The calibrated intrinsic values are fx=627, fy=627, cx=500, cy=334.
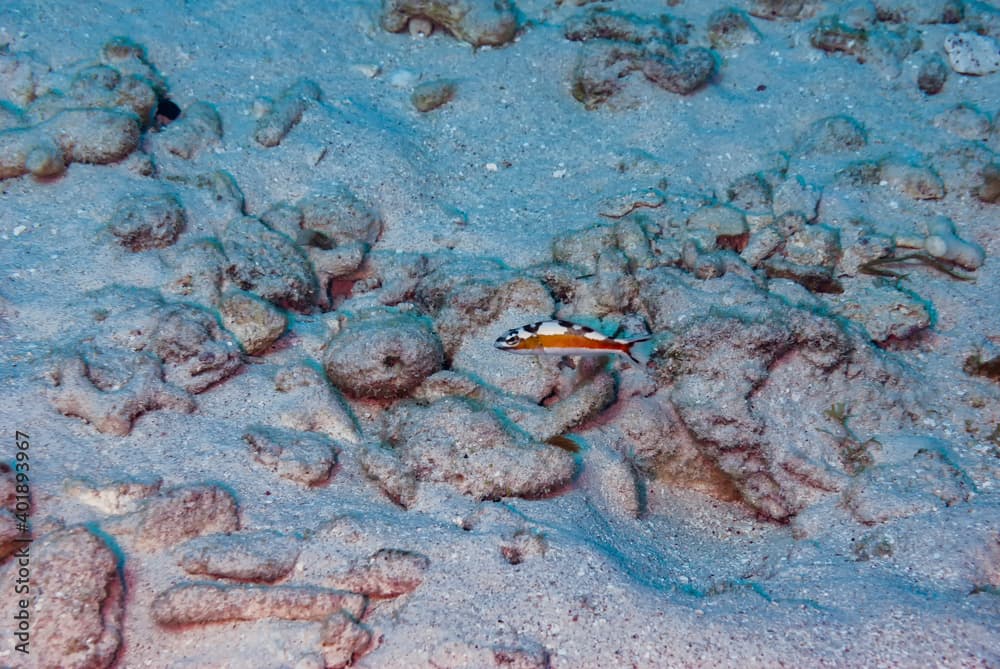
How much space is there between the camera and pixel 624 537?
3.94m

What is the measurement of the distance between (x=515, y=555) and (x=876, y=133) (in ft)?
20.2

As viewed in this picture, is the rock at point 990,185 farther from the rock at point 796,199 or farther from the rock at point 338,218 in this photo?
the rock at point 338,218

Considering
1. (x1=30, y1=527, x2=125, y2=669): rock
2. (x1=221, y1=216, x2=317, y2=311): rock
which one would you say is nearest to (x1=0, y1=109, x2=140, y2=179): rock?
(x1=221, y1=216, x2=317, y2=311): rock

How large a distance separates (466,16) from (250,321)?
540cm

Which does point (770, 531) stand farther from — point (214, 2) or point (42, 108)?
point (214, 2)

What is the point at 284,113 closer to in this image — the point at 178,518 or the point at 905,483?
the point at 178,518

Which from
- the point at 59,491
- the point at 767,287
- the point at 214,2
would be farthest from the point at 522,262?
the point at 214,2

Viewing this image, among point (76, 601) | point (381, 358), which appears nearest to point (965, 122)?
point (381, 358)

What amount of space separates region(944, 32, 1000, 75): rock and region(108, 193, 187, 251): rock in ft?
27.8

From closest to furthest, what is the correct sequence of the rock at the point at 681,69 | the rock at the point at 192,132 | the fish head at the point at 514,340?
the fish head at the point at 514,340 → the rock at the point at 192,132 → the rock at the point at 681,69

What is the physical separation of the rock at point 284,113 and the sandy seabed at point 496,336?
0.12 ft

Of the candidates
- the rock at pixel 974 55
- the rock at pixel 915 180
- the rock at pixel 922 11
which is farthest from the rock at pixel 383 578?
the rock at pixel 922 11

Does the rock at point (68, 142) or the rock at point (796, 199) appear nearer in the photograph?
the rock at point (68, 142)

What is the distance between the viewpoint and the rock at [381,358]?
4.46 m
